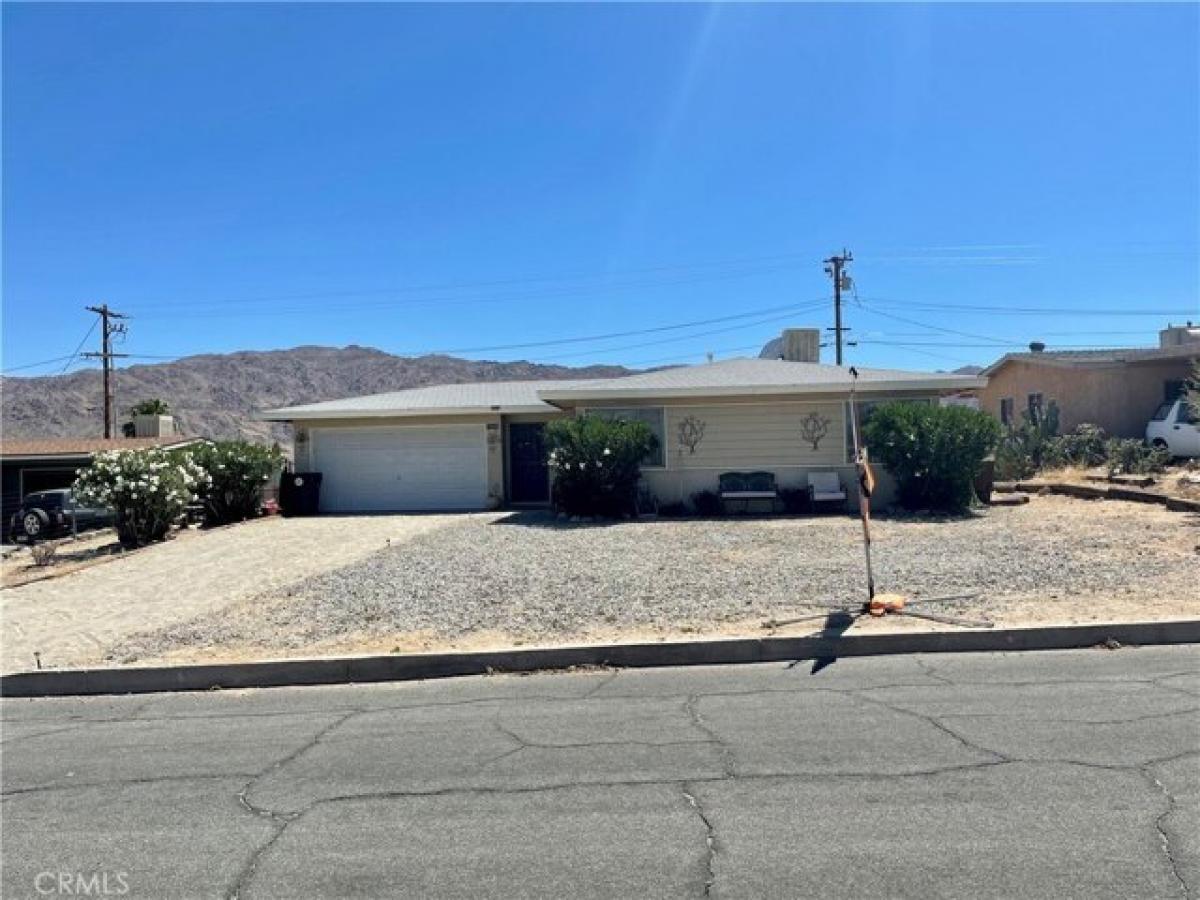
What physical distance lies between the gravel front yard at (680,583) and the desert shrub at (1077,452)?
8615 mm

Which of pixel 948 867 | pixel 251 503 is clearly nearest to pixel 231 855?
pixel 948 867

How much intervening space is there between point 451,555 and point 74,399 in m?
78.4

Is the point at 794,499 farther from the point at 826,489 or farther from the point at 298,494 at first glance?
the point at 298,494

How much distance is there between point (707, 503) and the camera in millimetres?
19516

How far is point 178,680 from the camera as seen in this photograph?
26.1ft

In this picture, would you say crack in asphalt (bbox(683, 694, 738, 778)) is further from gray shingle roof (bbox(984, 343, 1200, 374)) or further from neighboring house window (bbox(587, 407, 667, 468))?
gray shingle roof (bbox(984, 343, 1200, 374))

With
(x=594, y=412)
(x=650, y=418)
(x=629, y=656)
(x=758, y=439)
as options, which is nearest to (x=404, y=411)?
(x=594, y=412)

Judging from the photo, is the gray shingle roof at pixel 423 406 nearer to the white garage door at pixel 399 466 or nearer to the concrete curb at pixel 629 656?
the white garage door at pixel 399 466

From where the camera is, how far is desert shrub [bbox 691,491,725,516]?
19.4 m

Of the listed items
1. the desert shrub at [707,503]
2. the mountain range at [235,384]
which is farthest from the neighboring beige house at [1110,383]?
the mountain range at [235,384]

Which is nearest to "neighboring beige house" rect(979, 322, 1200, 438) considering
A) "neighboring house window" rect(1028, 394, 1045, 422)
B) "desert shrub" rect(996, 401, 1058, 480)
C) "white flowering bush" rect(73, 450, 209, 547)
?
"neighboring house window" rect(1028, 394, 1045, 422)

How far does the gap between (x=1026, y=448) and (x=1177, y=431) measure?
11.5 feet

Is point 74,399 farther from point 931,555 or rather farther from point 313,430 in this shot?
point 931,555

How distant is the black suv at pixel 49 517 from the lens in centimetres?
2620
